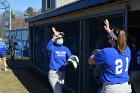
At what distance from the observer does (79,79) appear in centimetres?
1055

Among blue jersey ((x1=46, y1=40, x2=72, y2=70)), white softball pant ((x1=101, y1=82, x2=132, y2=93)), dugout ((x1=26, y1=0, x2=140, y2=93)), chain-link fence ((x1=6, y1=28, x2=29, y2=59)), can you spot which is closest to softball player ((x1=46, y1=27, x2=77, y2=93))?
blue jersey ((x1=46, y1=40, x2=72, y2=70))

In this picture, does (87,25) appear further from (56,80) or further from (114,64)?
(114,64)

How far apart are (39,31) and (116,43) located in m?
13.1

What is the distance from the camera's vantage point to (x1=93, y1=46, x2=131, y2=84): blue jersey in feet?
→ 19.2

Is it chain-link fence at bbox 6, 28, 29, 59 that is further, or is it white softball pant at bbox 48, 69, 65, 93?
chain-link fence at bbox 6, 28, 29, 59

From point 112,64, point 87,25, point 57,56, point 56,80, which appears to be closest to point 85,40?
point 87,25

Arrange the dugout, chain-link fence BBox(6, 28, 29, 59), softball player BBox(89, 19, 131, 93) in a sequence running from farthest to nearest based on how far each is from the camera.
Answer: chain-link fence BBox(6, 28, 29, 59) → the dugout → softball player BBox(89, 19, 131, 93)

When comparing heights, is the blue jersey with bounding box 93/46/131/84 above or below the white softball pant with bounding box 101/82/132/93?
above

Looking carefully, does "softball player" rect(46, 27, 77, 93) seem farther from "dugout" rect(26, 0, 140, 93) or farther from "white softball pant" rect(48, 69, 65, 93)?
"dugout" rect(26, 0, 140, 93)

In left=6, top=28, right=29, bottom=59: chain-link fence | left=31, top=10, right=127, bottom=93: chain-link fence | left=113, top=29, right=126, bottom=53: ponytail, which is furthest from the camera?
left=6, top=28, right=29, bottom=59: chain-link fence

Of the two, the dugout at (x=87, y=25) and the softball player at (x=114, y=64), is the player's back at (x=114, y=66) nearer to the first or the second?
the softball player at (x=114, y=64)

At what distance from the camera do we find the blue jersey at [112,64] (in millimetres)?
5863

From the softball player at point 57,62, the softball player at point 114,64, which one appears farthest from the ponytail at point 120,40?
the softball player at point 57,62

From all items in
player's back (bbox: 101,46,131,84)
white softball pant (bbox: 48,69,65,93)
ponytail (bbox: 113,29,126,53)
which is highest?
ponytail (bbox: 113,29,126,53)
